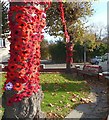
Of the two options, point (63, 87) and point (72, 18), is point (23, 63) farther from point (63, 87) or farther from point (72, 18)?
point (72, 18)

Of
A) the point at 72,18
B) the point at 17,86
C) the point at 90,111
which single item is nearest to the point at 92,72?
the point at 72,18

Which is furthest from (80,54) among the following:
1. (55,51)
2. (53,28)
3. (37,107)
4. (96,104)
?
(37,107)

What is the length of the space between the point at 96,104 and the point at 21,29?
12.2 ft

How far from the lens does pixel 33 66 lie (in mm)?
4598

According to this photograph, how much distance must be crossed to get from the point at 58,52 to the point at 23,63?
1432 inches

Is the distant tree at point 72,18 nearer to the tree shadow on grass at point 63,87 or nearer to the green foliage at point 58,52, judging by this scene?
the tree shadow on grass at point 63,87

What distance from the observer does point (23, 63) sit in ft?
14.8

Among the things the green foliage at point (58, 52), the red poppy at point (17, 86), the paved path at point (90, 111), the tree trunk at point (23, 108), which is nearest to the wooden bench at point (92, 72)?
the paved path at point (90, 111)

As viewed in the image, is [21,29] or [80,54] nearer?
[21,29]

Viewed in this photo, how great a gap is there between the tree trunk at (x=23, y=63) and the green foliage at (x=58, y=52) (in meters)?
35.5

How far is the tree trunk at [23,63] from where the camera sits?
4.50 meters

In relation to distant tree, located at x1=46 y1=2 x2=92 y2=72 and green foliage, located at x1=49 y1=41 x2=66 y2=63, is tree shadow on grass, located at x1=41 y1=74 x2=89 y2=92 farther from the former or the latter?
green foliage, located at x1=49 y1=41 x2=66 y2=63

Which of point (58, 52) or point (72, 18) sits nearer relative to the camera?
point (72, 18)

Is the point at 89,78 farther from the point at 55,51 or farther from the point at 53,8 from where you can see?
the point at 55,51
